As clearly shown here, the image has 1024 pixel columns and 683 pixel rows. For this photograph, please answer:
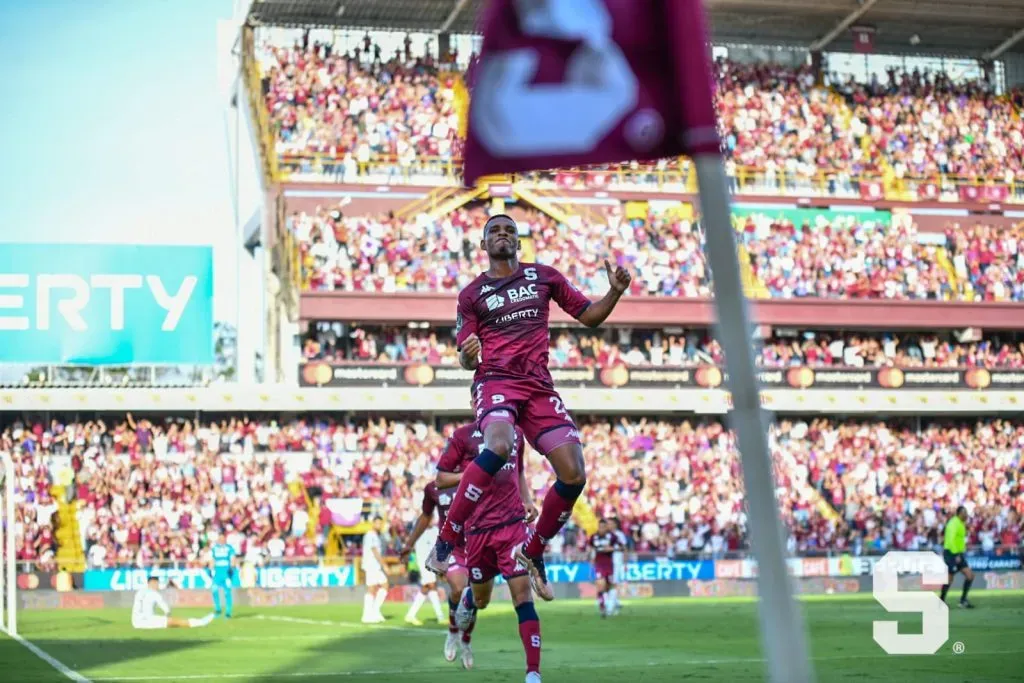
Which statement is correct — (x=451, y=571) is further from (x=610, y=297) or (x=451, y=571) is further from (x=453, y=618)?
(x=610, y=297)

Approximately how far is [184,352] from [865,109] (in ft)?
87.5

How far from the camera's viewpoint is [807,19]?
5631 centimetres

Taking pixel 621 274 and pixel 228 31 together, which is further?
pixel 228 31

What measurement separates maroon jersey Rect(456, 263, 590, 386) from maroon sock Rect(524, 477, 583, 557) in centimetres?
89

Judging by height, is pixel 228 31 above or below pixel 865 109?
above

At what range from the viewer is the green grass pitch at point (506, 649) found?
609 inches

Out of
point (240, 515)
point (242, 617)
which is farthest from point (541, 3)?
point (240, 515)

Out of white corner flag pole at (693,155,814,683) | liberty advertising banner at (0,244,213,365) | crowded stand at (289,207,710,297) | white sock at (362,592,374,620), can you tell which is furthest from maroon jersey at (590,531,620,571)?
white corner flag pole at (693,155,814,683)

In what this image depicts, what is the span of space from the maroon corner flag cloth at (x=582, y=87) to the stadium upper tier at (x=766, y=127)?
4508 cm

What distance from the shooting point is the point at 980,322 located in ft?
167

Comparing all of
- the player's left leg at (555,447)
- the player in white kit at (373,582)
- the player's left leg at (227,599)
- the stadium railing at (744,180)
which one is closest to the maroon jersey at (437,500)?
the player's left leg at (555,447)

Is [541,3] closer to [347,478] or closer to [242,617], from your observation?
[242,617]

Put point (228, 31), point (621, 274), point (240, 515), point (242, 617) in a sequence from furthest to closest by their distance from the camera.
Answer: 1. point (228, 31)
2. point (240, 515)
3. point (242, 617)
4. point (621, 274)

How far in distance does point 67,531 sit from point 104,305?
25.7 ft
